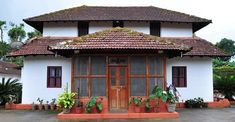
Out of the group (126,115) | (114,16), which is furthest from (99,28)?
(126,115)

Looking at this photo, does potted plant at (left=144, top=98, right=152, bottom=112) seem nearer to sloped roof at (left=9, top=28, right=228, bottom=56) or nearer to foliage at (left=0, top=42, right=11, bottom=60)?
sloped roof at (left=9, top=28, right=228, bottom=56)

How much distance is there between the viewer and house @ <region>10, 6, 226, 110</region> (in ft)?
50.5

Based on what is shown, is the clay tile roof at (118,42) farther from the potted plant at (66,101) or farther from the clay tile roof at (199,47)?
the clay tile roof at (199,47)

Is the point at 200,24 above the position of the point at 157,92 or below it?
above

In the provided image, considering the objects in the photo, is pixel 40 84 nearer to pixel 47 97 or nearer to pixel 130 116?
pixel 47 97

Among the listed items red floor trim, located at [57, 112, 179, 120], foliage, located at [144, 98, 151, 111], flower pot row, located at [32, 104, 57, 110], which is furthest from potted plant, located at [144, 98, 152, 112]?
flower pot row, located at [32, 104, 57, 110]

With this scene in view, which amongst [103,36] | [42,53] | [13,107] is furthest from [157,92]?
[13,107]

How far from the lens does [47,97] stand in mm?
20031

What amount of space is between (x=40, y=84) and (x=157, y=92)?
27.8 feet

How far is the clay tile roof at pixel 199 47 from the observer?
19719 millimetres

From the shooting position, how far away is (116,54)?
51.3ft

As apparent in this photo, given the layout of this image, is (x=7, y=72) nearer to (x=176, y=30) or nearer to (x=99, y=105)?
(x=176, y=30)

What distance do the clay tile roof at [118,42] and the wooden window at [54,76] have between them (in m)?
5.16

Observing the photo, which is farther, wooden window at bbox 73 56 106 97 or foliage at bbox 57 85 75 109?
wooden window at bbox 73 56 106 97
